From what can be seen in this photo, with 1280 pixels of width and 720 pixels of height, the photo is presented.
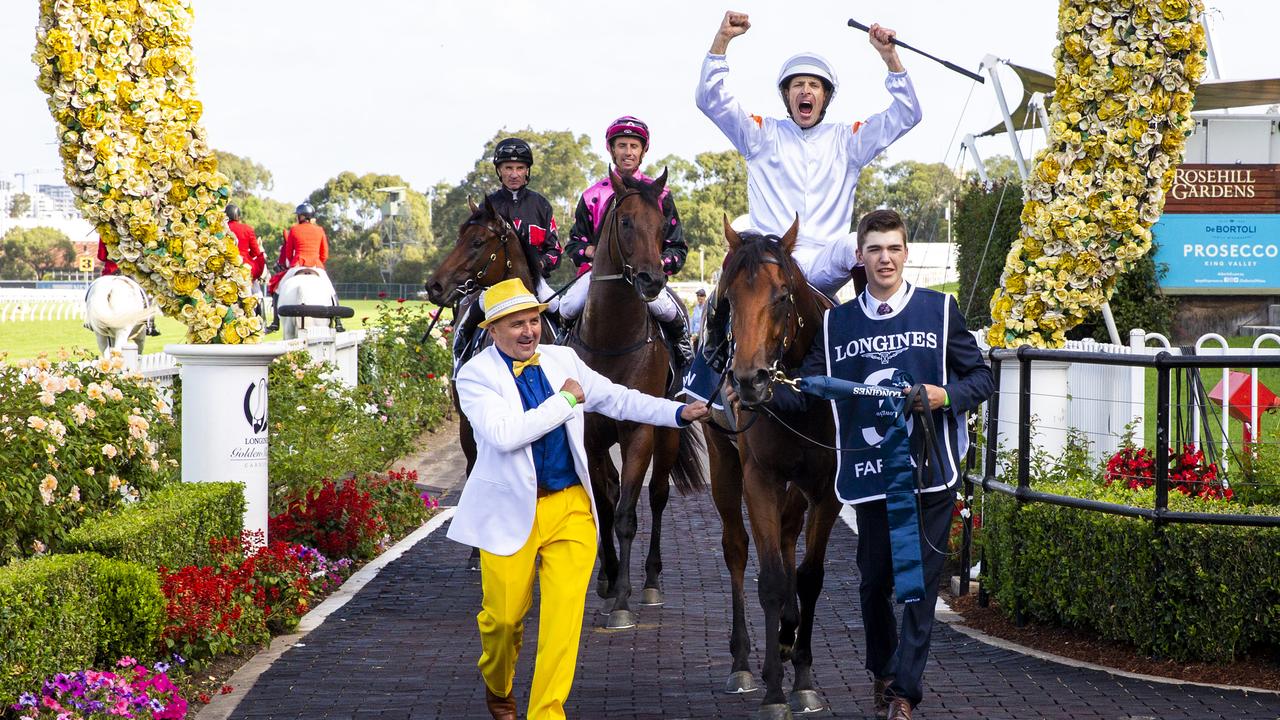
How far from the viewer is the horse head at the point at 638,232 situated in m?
7.52

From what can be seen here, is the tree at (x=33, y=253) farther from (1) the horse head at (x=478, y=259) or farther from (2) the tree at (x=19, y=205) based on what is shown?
(1) the horse head at (x=478, y=259)

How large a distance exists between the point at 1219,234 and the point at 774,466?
20.2 metres

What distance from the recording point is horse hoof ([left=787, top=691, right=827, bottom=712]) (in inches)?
237

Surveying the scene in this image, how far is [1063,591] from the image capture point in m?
7.14

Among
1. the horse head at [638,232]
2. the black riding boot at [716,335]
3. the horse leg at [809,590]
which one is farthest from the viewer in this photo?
the horse head at [638,232]

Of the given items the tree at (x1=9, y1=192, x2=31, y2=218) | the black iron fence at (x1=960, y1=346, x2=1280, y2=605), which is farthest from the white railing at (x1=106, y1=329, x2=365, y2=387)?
the tree at (x1=9, y1=192, x2=31, y2=218)

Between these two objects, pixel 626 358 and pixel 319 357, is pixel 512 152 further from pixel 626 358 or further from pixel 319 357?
pixel 319 357

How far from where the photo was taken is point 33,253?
110562 mm

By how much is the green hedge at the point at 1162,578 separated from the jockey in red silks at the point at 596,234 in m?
2.65

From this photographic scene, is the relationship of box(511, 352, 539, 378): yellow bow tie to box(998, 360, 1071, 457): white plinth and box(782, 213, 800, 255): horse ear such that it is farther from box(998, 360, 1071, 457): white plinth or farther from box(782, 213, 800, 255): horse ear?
box(998, 360, 1071, 457): white plinth

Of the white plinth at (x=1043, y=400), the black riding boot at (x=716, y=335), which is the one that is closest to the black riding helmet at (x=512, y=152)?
the white plinth at (x=1043, y=400)

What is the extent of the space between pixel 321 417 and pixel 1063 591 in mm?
6329

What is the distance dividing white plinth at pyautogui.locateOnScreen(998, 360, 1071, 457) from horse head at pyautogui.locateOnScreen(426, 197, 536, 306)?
10.9ft

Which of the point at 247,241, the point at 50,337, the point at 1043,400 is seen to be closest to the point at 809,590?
the point at 1043,400
